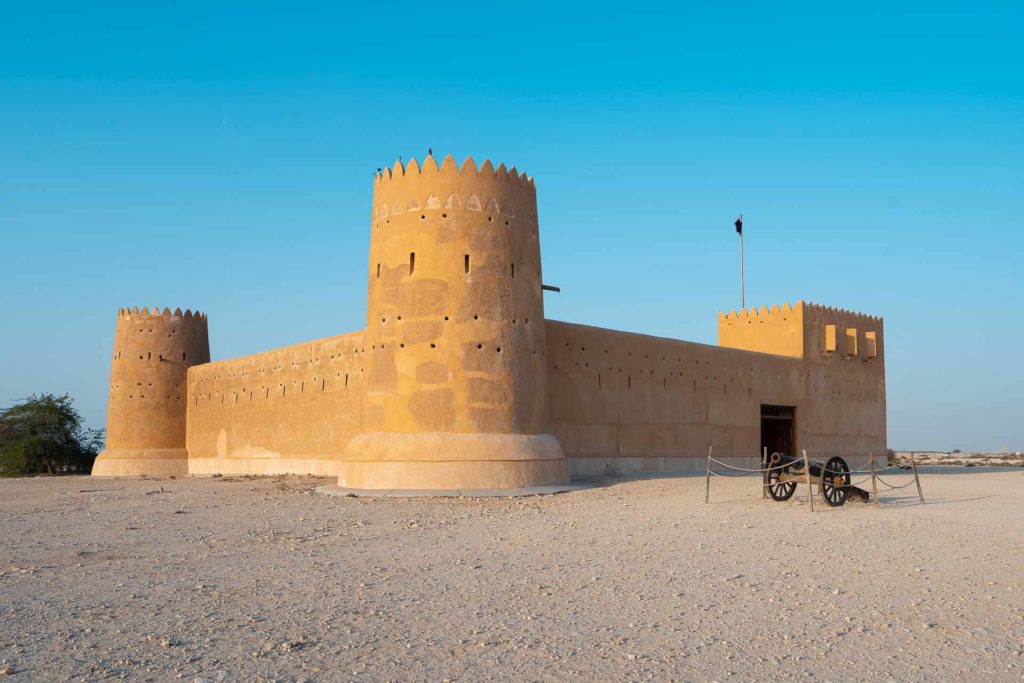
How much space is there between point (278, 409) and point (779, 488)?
1358 centimetres

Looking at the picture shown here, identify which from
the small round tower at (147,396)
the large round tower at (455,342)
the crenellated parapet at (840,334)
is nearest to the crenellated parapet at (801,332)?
the crenellated parapet at (840,334)

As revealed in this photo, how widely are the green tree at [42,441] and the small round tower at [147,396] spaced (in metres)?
5.97

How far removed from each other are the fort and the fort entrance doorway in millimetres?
56

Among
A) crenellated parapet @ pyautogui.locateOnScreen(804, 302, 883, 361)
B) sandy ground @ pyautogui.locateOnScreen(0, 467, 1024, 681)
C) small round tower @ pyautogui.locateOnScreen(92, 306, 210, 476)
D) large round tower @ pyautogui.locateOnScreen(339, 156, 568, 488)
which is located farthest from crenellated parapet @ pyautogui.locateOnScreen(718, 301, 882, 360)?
small round tower @ pyautogui.locateOnScreen(92, 306, 210, 476)

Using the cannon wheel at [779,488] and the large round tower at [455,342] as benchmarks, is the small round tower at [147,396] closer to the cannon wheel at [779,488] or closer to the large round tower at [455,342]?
the large round tower at [455,342]

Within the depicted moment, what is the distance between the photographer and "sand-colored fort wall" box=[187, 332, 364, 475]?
20.1 metres

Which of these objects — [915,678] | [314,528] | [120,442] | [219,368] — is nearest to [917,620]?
[915,678]

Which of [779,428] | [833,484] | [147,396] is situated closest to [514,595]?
[833,484]

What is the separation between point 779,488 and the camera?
533 inches

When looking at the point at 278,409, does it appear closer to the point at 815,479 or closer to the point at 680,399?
the point at 680,399

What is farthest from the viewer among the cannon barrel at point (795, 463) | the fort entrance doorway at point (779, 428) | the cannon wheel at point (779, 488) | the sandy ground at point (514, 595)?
the fort entrance doorway at point (779, 428)

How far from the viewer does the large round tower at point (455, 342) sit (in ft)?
47.5

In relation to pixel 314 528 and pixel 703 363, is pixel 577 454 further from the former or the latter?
pixel 314 528

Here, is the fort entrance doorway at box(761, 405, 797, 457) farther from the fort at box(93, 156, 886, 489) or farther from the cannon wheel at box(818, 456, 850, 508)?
the cannon wheel at box(818, 456, 850, 508)
